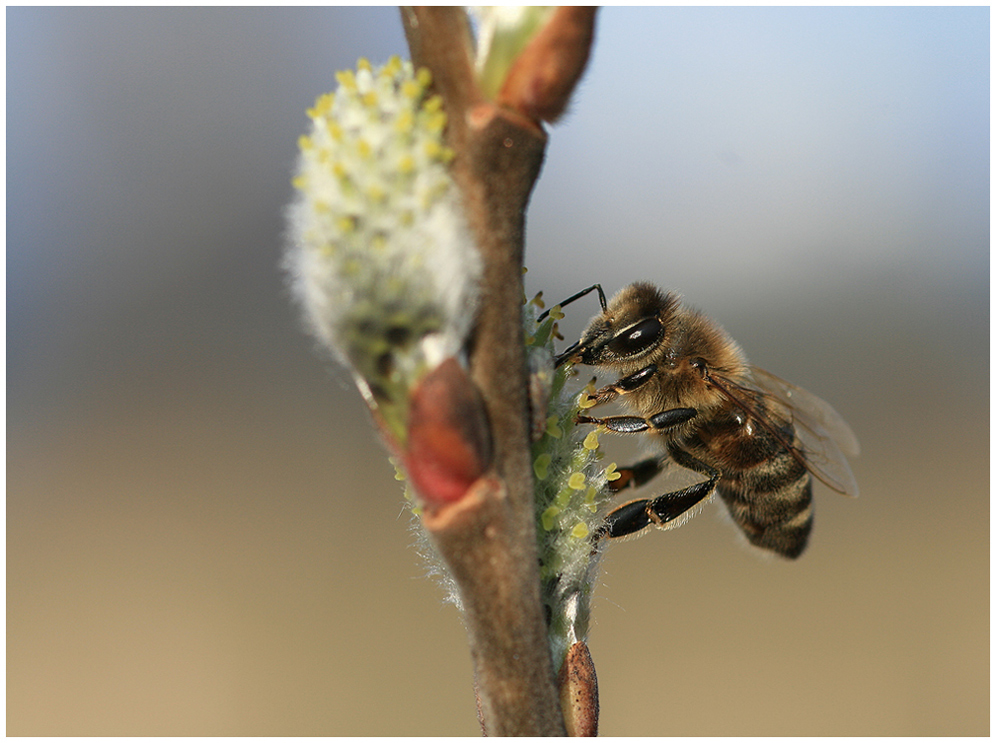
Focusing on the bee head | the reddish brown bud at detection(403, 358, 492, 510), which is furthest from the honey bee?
the reddish brown bud at detection(403, 358, 492, 510)

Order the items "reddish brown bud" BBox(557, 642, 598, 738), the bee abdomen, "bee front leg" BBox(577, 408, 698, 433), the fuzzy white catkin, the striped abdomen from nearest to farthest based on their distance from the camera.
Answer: the fuzzy white catkin, "reddish brown bud" BBox(557, 642, 598, 738), "bee front leg" BBox(577, 408, 698, 433), the striped abdomen, the bee abdomen

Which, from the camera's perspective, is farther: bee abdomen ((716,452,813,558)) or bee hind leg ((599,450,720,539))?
bee abdomen ((716,452,813,558))

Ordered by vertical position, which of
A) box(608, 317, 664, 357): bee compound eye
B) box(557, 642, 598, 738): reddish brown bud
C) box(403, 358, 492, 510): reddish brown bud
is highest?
box(608, 317, 664, 357): bee compound eye

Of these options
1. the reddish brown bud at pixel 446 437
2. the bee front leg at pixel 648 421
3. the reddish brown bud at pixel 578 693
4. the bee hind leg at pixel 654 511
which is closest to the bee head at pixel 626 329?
the bee front leg at pixel 648 421

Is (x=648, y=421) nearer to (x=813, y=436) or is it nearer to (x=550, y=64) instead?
(x=813, y=436)

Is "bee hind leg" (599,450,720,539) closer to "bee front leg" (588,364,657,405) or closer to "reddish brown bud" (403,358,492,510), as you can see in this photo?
"bee front leg" (588,364,657,405)
